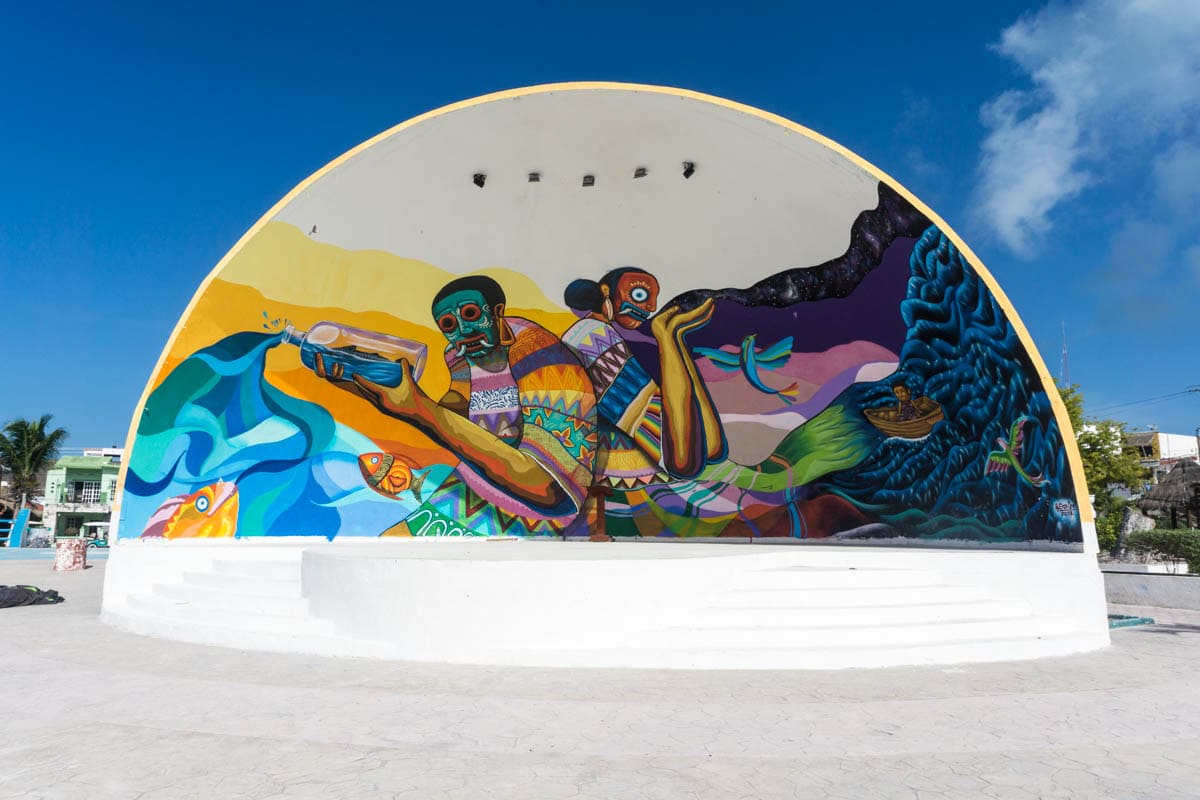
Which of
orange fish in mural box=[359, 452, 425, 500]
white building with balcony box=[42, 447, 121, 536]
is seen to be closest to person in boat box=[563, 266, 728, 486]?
orange fish in mural box=[359, 452, 425, 500]

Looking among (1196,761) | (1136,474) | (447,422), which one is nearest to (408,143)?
(447,422)

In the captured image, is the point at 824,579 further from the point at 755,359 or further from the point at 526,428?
the point at 526,428

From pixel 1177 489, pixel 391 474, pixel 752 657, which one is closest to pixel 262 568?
pixel 391 474

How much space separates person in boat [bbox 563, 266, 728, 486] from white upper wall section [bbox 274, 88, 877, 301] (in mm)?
408

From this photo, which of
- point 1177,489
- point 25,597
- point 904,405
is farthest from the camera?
point 1177,489

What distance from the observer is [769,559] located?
7.77 meters

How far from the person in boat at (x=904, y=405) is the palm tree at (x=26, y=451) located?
48946 millimetres

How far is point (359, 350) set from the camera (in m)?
13.5

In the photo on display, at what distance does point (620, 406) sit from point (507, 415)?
85.0 inches

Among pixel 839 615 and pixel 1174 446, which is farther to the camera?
pixel 1174 446

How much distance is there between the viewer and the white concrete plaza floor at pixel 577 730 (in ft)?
12.0

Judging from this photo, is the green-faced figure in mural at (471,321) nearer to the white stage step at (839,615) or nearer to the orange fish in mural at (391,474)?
the orange fish in mural at (391,474)

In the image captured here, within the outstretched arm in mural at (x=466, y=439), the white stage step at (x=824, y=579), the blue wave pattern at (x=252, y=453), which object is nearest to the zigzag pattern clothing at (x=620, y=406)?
the outstretched arm in mural at (x=466, y=439)

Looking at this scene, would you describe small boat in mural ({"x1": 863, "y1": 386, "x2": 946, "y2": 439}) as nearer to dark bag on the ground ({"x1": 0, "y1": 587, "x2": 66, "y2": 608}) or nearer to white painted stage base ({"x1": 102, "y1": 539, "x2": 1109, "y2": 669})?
white painted stage base ({"x1": 102, "y1": 539, "x2": 1109, "y2": 669})
